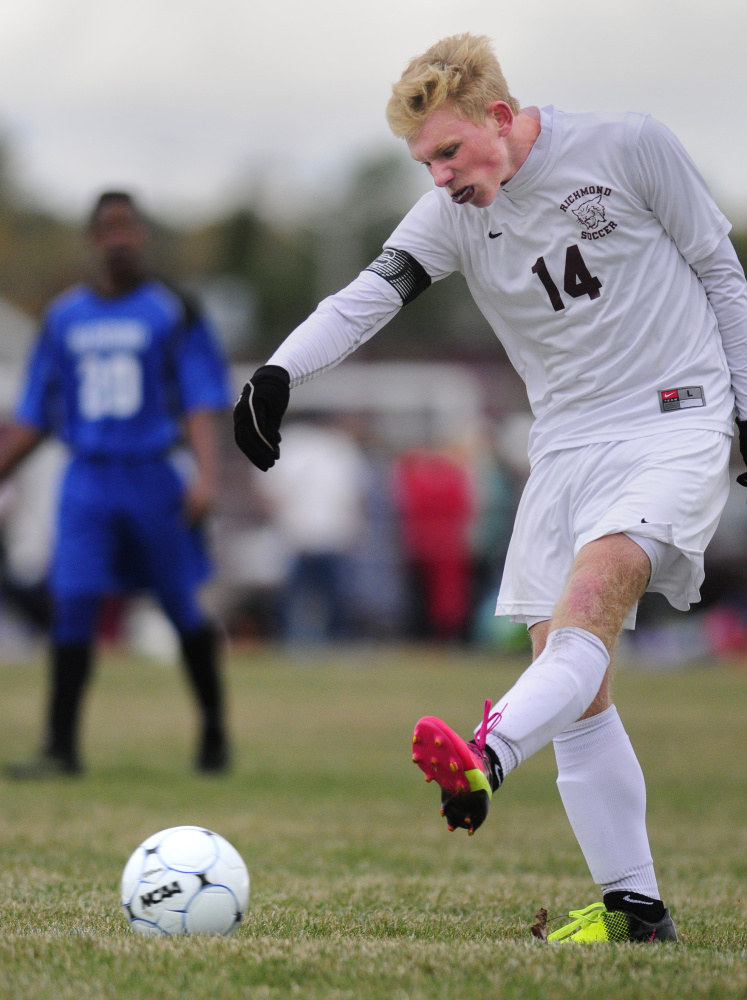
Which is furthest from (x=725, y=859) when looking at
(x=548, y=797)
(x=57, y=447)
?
(x=57, y=447)

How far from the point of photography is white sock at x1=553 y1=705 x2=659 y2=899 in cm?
383

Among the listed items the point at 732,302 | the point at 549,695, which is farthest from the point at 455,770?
the point at 732,302

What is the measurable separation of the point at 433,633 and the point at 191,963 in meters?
14.8

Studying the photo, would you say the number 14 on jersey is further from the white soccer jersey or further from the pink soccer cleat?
the pink soccer cleat

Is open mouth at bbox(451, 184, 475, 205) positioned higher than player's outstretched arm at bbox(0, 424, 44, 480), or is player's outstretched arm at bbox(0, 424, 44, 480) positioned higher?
open mouth at bbox(451, 184, 475, 205)

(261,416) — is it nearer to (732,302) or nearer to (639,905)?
(732,302)

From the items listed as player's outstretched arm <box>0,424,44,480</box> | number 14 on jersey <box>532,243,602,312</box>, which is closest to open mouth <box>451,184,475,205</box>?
number 14 on jersey <box>532,243,602,312</box>

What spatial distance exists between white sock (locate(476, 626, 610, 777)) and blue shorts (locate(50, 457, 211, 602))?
15.6 feet

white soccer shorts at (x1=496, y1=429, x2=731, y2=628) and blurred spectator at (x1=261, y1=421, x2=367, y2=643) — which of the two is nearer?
white soccer shorts at (x1=496, y1=429, x2=731, y2=628)

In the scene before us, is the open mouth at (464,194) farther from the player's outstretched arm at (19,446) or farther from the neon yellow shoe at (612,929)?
the player's outstretched arm at (19,446)

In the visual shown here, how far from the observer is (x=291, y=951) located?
3281 millimetres

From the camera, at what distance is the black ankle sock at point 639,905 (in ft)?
12.4

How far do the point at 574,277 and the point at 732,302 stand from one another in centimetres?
46

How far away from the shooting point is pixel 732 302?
3918 mm
